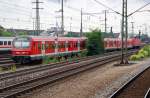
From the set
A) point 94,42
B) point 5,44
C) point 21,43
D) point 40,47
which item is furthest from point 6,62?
→ point 94,42

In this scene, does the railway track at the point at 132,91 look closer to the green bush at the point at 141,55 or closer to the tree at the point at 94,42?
the green bush at the point at 141,55

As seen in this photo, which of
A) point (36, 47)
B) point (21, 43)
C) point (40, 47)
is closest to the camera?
point (21, 43)

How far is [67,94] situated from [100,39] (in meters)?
39.2

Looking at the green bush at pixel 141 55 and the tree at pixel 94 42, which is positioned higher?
the tree at pixel 94 42

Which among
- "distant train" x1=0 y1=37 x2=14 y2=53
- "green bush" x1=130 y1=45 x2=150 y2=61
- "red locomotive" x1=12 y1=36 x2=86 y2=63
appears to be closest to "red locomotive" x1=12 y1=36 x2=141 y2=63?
"red locomotive" x1=12 y1=36 x2=86 y2=63

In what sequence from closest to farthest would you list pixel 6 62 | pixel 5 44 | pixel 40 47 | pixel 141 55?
1. pixel 40 47
2. pixel 6 62
3. pixel 141 55
4. pixel 5 44

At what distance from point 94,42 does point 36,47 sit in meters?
21.0

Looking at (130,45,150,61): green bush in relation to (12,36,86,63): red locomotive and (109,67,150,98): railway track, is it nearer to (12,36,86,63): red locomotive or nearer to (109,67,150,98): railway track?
(12,36,86,63): red locomotive

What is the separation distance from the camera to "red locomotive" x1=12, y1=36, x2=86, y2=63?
107 feet

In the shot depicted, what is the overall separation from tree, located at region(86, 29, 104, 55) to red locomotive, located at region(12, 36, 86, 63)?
1135cm

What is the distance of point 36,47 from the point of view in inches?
1323

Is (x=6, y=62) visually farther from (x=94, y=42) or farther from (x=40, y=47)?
(x=94, y=42)

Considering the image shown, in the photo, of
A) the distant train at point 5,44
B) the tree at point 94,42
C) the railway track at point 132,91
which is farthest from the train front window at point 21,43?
the tree at point 94,42

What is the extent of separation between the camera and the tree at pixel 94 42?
5366 cm
